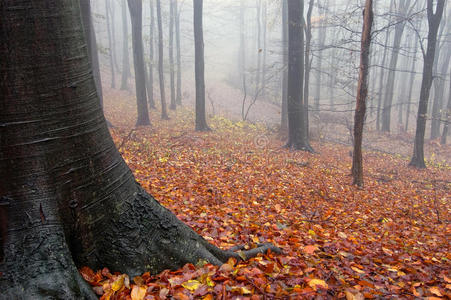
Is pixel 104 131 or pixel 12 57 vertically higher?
pixel 12 57

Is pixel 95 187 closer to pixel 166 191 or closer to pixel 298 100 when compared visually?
pixel 166 191

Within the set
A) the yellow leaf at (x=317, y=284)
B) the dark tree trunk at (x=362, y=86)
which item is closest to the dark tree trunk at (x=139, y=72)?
the dark tree trunk at (x=362, y=86)

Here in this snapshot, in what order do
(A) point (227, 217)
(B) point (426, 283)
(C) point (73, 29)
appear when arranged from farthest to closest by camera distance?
(A) point (227, 217), (B) point (426, 283), (C) point (73, 29)

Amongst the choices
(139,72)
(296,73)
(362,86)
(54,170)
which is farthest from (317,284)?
(139,72)

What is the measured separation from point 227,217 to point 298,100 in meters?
9.42

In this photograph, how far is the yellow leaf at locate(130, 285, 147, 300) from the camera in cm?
202

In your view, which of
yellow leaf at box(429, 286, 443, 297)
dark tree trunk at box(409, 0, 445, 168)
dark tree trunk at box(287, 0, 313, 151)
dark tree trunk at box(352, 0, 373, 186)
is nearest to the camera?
yellow leaf at box(429, 286, 443, 297)

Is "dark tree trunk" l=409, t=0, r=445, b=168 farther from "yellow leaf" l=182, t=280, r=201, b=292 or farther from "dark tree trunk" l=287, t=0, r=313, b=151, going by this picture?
"yellow leaf" l=182, t=280, r=201, b=292

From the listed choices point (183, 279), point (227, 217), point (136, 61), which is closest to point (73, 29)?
point (183, 279)

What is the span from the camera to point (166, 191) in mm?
5598

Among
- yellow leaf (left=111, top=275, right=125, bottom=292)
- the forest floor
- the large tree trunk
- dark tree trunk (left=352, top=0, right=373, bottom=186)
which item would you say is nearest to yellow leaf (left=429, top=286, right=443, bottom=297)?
the forest floor

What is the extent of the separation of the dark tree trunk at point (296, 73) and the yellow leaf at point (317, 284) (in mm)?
10806

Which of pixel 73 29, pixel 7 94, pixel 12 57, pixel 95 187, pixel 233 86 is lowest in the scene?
pixel 233 86

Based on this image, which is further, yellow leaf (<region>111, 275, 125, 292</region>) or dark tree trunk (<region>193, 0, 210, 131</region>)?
dark tree trunk (<region>193, 0, 210, 131</region>)
